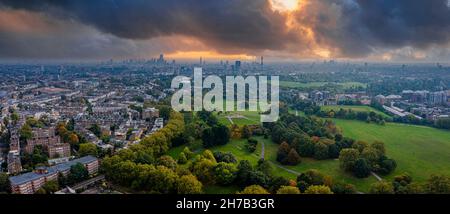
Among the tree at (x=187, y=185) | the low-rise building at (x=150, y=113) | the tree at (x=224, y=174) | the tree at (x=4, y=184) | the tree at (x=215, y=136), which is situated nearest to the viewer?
the tree at (x=187, y=185)

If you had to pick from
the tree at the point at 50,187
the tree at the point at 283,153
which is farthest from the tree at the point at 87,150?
the tree at the point at 283,153

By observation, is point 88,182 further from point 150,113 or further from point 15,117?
point 15,117

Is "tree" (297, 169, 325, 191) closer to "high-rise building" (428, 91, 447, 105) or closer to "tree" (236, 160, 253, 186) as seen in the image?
"tree" (236, 160, 253, 186)

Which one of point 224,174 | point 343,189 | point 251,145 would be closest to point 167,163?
point 224,174

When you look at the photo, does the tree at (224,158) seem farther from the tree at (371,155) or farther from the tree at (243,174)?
the tree at (371,155)
